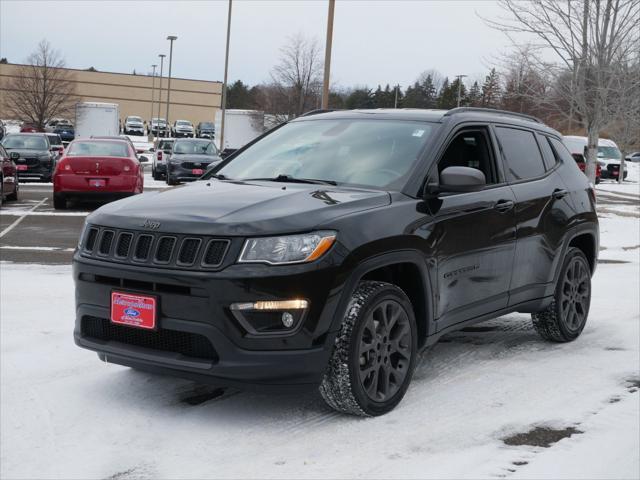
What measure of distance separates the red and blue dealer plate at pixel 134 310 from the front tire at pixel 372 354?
3.11 feet

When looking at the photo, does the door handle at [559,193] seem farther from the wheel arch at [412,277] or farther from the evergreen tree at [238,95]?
the evergreen tree at [238,95]

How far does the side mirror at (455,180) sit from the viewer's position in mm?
5062

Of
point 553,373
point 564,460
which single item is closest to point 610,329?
point 553,373

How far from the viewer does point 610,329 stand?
7.35 metres

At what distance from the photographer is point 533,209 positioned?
242 inches

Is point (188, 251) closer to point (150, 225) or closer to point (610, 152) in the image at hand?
point (150, 225)

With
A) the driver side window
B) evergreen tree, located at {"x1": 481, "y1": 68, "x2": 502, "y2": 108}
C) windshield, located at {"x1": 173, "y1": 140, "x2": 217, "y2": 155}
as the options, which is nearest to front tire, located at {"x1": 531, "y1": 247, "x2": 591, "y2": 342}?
the driver side window

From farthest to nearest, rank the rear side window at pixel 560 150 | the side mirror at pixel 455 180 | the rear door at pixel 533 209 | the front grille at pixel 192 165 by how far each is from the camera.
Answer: the front grille at pixel 192 165
the rear side window at pixel 560 150
the rear door at pixel 533 209
the side mirror at pixel 455 180

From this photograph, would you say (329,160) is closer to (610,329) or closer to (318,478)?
(318,478)

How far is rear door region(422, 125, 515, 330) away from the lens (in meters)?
5.17

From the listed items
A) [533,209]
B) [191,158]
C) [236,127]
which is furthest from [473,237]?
[236,127]

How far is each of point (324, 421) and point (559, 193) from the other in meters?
2.94

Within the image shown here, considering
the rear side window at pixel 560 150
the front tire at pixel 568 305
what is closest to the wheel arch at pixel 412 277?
the front tire at pixel 568 305

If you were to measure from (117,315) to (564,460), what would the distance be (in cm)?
236
